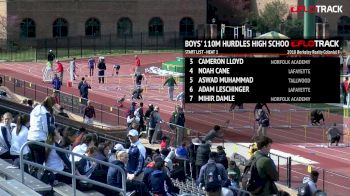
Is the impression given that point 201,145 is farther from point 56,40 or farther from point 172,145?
point 56,40

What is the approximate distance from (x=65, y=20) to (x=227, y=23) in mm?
13755

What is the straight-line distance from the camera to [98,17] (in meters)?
82.7

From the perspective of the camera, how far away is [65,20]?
81812 mm

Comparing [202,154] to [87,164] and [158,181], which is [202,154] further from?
[158,181]

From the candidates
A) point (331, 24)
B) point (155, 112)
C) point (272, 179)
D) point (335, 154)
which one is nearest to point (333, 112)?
point (335, 154)

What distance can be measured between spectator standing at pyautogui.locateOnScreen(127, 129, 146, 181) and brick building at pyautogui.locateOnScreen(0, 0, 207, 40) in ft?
201

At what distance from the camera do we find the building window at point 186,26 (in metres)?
84.6

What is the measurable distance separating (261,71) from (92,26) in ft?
200

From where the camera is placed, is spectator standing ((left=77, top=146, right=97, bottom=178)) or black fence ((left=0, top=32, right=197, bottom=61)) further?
black fence ((left=0, top=32, right=197, bottom=61))

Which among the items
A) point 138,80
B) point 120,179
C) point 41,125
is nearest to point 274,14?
point 138,80

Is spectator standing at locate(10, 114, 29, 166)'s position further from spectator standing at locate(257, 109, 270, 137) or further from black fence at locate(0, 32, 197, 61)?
black fence at locate(0, 32, 197, 61)

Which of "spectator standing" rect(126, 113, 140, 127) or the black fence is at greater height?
the black fence

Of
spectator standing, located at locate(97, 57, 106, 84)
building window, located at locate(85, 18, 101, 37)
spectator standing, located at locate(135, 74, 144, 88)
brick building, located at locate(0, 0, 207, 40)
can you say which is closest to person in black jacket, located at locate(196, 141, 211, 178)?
spectator standing, located at locate(135, 74, 144, 88)

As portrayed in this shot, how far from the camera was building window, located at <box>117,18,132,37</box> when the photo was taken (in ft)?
272
